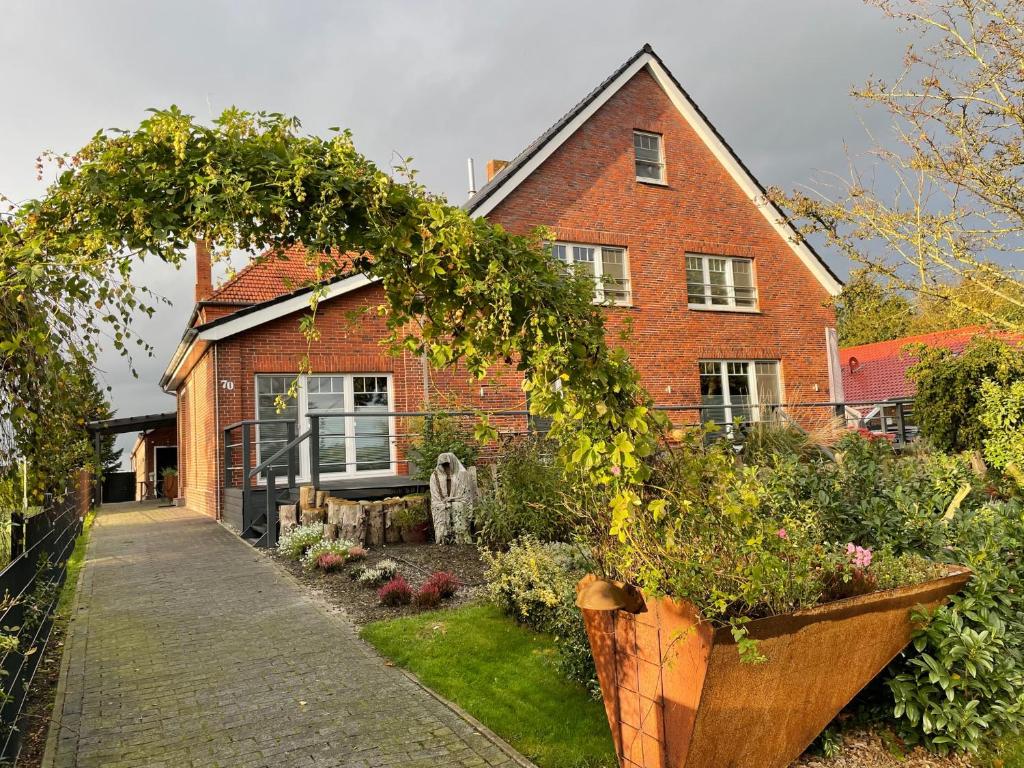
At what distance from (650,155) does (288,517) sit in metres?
11.3

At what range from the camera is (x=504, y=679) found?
4.68 meters

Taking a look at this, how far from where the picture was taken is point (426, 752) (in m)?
3.66

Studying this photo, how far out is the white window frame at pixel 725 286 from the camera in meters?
16.2

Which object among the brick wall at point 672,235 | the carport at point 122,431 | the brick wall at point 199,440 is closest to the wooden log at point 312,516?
the brick wall at point 199,440

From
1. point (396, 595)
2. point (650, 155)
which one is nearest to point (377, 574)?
point (396, 595)

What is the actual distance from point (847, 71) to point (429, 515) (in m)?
6.82

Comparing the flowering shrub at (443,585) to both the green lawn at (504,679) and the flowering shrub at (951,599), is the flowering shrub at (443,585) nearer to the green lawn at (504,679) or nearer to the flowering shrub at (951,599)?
the green lawn at (504,679)

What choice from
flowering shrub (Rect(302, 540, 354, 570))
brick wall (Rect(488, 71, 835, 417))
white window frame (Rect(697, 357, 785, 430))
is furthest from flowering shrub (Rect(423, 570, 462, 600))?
white window frame (Rect(697, 357, 785, 430))

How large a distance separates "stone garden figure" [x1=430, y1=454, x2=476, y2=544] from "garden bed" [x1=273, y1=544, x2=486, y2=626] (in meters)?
0.25

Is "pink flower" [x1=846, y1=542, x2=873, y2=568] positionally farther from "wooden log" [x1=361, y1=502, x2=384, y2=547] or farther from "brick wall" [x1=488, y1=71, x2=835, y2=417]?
"brick wall" [x1=488, y1=71, x2=835, y2=417]

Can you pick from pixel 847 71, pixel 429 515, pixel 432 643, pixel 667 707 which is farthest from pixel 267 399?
A: pixel 667 707

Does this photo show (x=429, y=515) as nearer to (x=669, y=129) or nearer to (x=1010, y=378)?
(x=1010, y=378)

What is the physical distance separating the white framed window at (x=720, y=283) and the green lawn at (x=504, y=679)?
11.6 meters

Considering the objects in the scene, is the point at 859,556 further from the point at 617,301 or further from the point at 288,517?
the point at 617,301
